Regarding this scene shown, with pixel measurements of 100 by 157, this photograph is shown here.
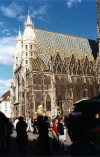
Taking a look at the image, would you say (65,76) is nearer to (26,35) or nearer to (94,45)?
(26,35)

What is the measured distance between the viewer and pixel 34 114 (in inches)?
1925

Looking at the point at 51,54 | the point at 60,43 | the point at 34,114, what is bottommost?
the point at 34,114

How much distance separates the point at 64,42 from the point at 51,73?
14.8 meters

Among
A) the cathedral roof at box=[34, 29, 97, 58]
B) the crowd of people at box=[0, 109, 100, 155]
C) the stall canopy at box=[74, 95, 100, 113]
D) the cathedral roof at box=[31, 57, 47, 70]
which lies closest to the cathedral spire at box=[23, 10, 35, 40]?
the cathedral roof at box=[34, 29, 97, 58]

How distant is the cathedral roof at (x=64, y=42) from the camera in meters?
60.8

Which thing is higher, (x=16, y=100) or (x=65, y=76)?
(x=65, y=76)

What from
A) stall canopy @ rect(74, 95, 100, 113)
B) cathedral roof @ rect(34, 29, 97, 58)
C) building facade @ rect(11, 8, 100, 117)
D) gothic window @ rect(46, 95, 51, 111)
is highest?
cathedral roof @ rect(34, 29, 97, 58)

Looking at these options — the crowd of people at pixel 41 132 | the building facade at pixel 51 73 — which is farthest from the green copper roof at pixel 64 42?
the crowd of people at pixel 41 132

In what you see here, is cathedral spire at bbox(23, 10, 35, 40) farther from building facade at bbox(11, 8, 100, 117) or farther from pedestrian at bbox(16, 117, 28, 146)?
pedestrian at bbox(16, 117, 28, 146)

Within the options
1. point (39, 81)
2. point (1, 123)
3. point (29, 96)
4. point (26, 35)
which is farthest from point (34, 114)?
point (1, 123)

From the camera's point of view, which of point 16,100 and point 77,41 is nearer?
point 16,100

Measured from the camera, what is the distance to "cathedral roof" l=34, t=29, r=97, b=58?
60750mm

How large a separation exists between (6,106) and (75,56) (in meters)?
37.6

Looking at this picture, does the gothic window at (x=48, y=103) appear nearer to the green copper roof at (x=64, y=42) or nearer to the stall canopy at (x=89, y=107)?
the green copper roof at (x=64, y=42)
